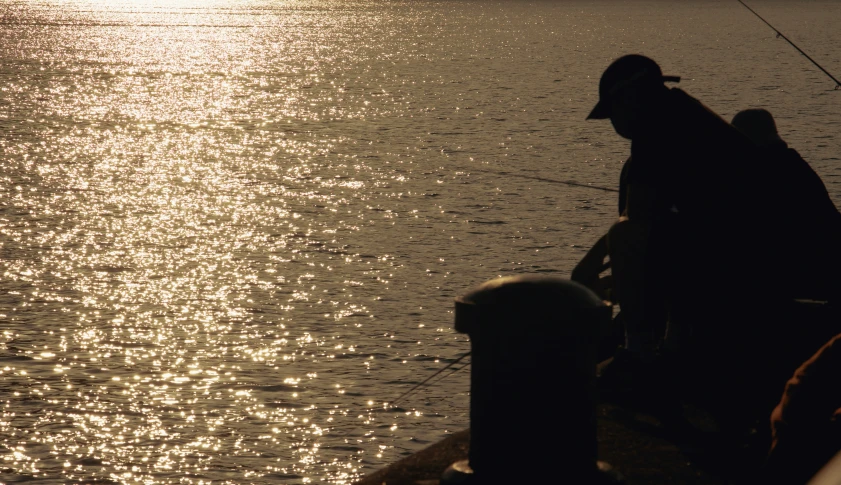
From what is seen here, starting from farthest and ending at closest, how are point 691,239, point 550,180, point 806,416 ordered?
point 550,180 → point 691,239 → point 806,416

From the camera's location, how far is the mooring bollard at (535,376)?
321cm

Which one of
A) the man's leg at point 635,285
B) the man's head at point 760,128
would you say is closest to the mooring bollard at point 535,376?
the man's leg at point 635,285

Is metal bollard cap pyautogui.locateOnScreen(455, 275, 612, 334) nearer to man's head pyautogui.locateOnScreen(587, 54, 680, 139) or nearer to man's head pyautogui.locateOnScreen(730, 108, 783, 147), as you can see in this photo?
man's head pyautogui.locateOnScreen(587, 54, 680, 139)

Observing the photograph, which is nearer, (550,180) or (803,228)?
(803,228)

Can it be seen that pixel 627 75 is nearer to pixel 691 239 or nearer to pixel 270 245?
pixel 691 239

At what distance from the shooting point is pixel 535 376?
3.24m

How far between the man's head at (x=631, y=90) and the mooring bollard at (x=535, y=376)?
1.18 m

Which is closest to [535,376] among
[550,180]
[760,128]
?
[760,128]

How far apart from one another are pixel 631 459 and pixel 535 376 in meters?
0.71

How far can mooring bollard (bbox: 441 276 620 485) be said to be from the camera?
3215 mm

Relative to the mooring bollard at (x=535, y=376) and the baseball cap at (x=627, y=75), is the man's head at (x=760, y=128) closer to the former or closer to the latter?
the baseball cap at (x=627, y=75)

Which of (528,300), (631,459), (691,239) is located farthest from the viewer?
(691,239)

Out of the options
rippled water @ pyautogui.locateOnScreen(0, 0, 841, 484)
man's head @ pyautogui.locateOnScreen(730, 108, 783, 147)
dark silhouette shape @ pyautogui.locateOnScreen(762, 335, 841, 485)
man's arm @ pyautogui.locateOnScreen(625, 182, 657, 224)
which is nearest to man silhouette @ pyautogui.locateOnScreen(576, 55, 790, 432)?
man's arm @ pyautogui.locateOnScreen(625, 182, 657, 224)

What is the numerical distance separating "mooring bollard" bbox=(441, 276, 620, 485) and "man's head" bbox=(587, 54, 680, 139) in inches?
46.5
